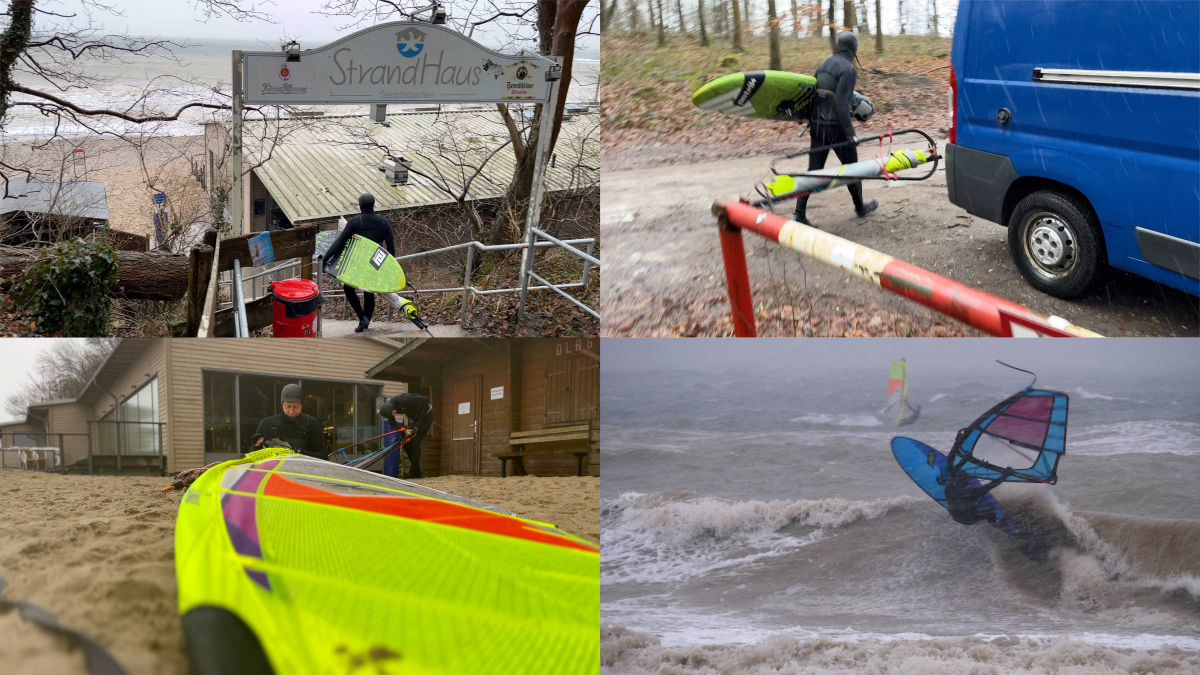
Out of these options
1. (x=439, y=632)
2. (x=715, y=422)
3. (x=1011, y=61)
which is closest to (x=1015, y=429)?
(x=715, y=422)

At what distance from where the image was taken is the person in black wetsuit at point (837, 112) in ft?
14.0

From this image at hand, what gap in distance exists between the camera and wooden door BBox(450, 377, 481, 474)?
2445 mm

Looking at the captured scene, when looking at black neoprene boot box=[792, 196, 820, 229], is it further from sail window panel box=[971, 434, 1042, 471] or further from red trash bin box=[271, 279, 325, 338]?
red trash bin box=[271, 279, 325, 338]

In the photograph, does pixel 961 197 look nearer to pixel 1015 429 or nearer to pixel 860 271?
pixel 1015 429

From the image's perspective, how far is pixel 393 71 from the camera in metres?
4.76

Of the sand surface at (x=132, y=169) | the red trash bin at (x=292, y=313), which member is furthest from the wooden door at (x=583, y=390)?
the sand surface at (x=132, y=169)

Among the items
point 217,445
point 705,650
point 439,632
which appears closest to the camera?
point 439,632

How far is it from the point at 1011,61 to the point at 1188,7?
70 centimetres

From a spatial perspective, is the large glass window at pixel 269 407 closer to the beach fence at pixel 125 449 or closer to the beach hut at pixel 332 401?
the beach hut at pixel 332 401

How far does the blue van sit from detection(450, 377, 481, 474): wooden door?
2.55 m

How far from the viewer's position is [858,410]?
3512 millimetres

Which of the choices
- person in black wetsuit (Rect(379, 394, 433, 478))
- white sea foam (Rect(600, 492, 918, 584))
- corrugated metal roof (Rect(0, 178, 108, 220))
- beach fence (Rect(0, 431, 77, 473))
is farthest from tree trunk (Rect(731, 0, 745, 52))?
corrugated metal roof (Rect(0, 178, 108, 220))

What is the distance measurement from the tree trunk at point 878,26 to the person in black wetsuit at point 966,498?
4412mm

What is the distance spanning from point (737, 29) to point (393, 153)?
5.90 meters
